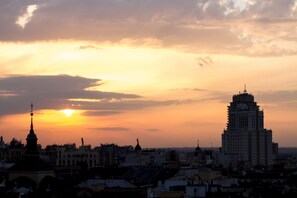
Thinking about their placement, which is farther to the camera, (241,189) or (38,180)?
(241,189)

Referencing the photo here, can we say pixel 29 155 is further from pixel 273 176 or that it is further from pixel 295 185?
pixel 273 176

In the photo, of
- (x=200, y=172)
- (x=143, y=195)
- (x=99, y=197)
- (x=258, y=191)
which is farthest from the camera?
(x=200, y=172)

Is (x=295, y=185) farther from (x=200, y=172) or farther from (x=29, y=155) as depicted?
(x=29, y=155)

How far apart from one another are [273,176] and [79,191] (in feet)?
282

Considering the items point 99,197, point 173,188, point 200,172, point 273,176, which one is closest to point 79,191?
point 99,197

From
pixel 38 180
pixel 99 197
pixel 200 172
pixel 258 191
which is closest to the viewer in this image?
pixel 99 197

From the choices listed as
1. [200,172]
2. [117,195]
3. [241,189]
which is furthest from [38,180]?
[200,172]

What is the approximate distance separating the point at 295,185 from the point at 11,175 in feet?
161

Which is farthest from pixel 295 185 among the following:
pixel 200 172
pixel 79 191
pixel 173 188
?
pixel 79 191

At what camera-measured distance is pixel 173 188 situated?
350 ft

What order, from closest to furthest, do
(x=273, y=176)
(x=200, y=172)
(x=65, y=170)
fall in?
(x=200, y=172), (x=273, y=176), (x=65, y=170)

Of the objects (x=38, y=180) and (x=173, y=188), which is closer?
(x=38, y=180)

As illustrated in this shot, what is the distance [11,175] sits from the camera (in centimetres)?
10219

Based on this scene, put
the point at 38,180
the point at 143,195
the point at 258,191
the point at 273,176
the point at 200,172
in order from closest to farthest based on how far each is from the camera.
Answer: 1. the point at 143,195
2. the point at 38,180
3. the point at 258,191
4. the point at 200,172
5. the point at 273,176
